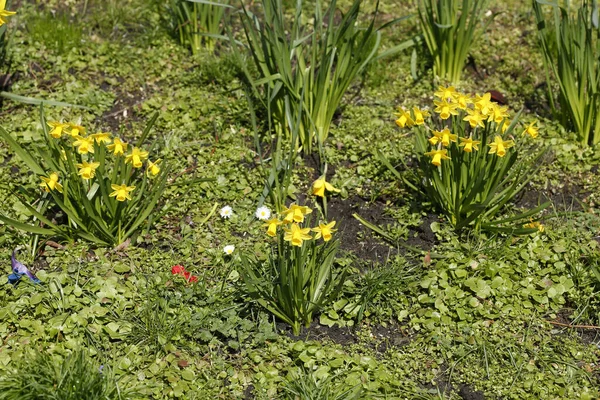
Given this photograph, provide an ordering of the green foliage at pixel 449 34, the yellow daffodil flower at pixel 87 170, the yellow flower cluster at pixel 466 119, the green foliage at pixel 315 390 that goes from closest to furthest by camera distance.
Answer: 1. the green foliage at pixel 315 390
2. the yellow daffodil flower at pixel 87 170
3. the yellow flower cluster at pixel 466 119
4. the green foliage at pixel 449 34

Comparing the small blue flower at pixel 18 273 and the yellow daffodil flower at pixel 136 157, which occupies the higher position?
the yellow daffodil flower at pixel 136 157

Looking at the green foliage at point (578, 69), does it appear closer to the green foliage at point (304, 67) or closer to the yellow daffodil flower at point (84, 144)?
the green foliage at point (304, 67)

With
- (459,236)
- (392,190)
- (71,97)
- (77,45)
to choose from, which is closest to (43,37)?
(77,45)

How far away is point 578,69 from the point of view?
13.0 ft

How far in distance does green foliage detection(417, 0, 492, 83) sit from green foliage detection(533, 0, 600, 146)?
381 mm

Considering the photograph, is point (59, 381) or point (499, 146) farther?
point (499, 146)

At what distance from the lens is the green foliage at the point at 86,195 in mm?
3260

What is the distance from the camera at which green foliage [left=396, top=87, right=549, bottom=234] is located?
130 inches

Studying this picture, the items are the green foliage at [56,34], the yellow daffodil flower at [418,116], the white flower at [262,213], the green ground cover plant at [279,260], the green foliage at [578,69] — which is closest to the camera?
the green ground cover plant at [279,260]

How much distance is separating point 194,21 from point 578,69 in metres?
2.23

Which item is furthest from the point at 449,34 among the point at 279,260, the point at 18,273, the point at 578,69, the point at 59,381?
the point at 59,381

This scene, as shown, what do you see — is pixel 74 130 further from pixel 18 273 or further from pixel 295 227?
pixel 295 227

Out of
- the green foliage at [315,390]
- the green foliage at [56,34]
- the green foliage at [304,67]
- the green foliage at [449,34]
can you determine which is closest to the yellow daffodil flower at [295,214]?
the green foliage at [315,390]

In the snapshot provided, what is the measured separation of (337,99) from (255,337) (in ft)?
4.87
